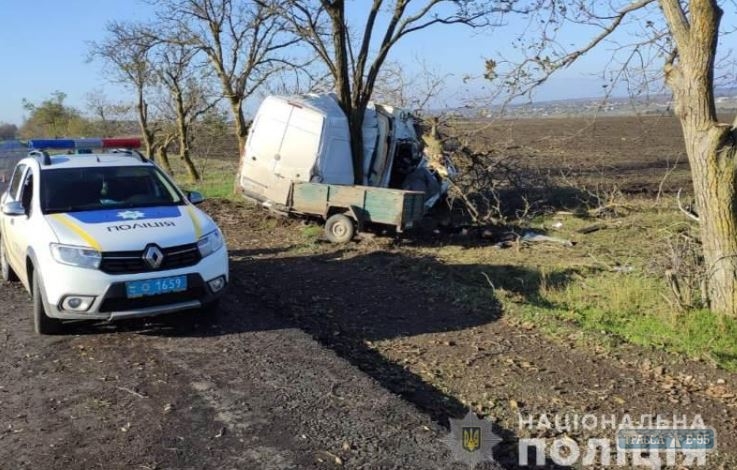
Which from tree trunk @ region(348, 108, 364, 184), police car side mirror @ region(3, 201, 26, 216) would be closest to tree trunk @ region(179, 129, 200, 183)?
tree trunk @ region(348, 108, 364, 184)

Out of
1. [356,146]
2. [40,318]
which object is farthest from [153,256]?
[356,146]

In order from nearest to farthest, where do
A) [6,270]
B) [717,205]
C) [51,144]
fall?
1. [717,205]
2. [51,144]
3. [6,270]

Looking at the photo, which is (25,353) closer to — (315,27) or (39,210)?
(39,210)

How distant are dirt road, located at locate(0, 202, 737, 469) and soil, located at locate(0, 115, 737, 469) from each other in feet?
0.06

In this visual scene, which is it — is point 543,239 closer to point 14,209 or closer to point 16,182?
point 16,182

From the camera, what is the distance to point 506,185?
53.6 ft

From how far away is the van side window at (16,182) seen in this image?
7.86 metres

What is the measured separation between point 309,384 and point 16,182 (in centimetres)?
507

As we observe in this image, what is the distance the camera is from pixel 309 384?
5344mm

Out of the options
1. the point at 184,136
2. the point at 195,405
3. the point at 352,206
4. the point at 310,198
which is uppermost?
the point at 184,136

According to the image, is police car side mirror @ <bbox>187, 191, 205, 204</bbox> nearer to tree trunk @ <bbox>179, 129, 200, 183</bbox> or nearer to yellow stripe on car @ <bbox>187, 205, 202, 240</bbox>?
yellow stripe on car @ <bbox>187, 205, 202, 240</bbox>

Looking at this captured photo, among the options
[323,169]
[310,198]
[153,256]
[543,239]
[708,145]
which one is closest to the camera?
[153,256]

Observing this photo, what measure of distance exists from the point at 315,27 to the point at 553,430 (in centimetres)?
1292

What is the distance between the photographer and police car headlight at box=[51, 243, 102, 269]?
5984 millimetres
